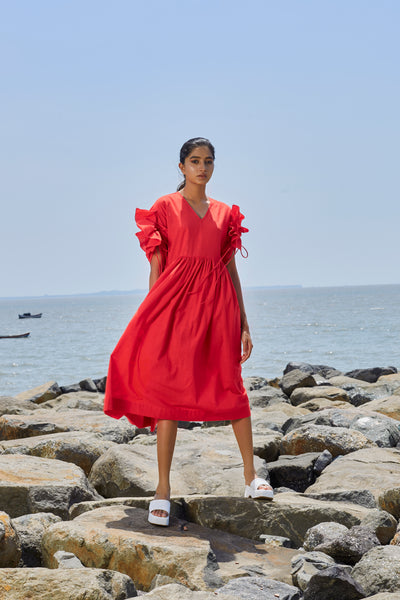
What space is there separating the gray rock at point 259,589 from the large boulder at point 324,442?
2849 mm

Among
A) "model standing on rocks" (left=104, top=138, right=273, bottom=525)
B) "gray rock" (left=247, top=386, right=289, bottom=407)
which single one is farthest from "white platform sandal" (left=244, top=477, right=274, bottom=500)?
"gray rock" (left=247, top=386, right=289, bottom=407)

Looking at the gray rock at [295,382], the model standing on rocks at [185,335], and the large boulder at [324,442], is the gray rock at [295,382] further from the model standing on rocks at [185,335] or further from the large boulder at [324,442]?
the model standing on rocks at [185,335]

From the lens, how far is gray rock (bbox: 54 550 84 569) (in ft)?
10.6

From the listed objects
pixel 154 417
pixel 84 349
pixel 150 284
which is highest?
pixel 150 284

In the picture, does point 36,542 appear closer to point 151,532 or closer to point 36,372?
point 151,532

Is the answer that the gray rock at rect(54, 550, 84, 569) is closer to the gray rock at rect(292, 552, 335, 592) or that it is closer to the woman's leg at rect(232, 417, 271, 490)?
the gray rock at rect(292, 552, 335, 592)

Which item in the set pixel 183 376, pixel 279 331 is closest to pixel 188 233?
pixel 183 376

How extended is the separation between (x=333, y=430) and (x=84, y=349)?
31.0m

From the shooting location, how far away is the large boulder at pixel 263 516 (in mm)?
3902

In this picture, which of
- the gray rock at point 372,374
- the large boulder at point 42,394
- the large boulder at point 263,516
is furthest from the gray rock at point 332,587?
the gray rock at point 372,374

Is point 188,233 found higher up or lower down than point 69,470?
higher up

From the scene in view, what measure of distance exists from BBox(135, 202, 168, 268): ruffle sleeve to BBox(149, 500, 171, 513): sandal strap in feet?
4.23

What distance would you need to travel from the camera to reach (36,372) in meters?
26.2

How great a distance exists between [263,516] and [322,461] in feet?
5.26
